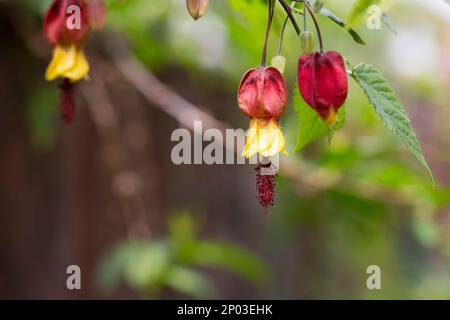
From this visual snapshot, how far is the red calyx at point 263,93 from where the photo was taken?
45 centimetres

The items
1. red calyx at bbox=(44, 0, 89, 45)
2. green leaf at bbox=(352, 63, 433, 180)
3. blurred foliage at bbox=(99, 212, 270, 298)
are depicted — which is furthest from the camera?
blurred foliage at bbox=(99, 212, 270, 298)

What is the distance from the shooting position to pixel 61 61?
0.55 metres

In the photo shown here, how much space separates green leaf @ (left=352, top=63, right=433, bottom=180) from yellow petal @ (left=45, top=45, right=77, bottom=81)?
244mm

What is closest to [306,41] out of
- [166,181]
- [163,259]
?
[163,259]

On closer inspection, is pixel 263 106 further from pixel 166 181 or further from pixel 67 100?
pixel 166 181

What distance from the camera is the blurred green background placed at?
1300mm

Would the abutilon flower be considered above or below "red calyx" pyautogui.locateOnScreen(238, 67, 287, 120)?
above

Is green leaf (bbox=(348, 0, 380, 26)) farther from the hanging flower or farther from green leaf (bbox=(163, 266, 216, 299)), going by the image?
green leaf (bbox=(163, 266, 216, 299))

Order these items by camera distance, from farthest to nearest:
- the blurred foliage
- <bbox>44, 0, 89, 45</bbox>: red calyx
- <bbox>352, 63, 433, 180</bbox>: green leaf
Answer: the blurred foliage, <bbox>44, 0, 89, 45</bbox>: red calyx, <bbox>352, 63, 433, 180</bbox>: green leaf

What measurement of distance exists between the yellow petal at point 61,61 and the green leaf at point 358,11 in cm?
25

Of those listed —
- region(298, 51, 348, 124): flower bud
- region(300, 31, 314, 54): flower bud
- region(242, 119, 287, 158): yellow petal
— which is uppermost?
region(300, 31, 314, 54): flower bud

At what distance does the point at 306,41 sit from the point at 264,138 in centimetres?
7

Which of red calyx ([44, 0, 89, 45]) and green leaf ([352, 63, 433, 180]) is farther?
red calyx ([44, 0, 89, 45])

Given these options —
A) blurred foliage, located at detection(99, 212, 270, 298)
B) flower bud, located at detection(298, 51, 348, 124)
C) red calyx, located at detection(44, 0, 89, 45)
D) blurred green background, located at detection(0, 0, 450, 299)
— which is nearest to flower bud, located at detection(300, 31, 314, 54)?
flower bud, located at detection(298, 51, 348, 124)
